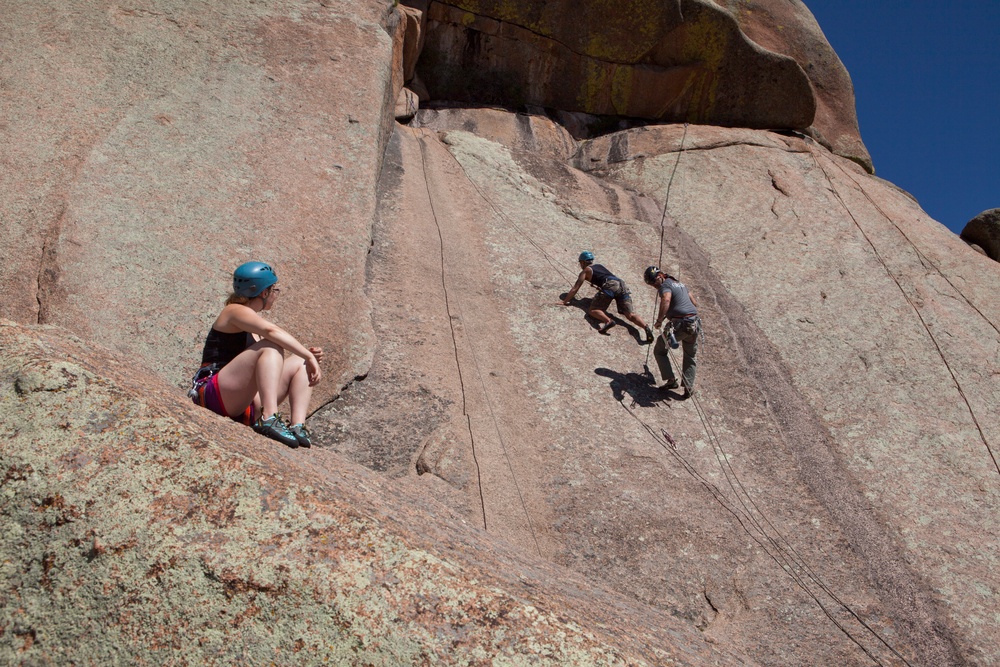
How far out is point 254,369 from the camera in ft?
13.4

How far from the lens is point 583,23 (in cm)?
1534

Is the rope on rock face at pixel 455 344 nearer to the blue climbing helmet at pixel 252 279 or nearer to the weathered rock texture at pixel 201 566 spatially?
the blue climbing helmet at pixel 252 279

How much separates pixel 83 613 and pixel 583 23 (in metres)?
15.1

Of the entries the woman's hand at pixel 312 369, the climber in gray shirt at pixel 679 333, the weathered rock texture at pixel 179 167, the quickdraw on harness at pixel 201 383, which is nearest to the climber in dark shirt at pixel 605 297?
the climber in gray shirt at pixel 679 333

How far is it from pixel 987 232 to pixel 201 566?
602 inches

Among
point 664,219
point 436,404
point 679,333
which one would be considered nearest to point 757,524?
point 679,333

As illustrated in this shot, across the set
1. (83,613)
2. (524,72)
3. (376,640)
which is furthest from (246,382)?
(524,72)

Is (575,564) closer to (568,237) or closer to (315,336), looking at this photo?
(315,336)

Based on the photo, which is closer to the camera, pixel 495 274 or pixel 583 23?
pixel 495 274

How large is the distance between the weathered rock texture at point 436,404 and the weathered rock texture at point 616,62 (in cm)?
365

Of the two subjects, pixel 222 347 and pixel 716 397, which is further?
pixel 716 397

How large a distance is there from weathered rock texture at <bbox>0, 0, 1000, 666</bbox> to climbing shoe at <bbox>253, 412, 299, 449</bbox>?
9cm

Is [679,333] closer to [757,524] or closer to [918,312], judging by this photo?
[757,524]

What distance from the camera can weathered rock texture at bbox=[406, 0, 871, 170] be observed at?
15.2 meters
